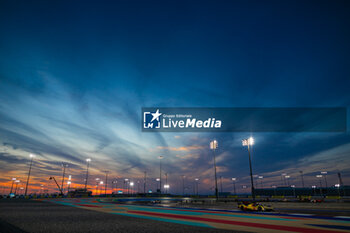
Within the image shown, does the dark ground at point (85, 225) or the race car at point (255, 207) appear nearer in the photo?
the dark ground at point (85, 225)

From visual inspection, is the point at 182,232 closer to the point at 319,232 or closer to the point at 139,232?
the point at 139,232

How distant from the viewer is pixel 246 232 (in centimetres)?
805

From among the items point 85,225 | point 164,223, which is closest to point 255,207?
point 164,223

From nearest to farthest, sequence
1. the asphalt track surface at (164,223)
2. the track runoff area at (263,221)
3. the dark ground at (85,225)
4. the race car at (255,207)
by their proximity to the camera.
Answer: the dark ground at (85,225), the asphalt track surface at (164,223), the track runoff area at (263,221), the race car at (255,207)

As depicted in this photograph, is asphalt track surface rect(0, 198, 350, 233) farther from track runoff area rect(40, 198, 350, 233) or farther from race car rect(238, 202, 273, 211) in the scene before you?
race car rect(238, 202, 273, 211)

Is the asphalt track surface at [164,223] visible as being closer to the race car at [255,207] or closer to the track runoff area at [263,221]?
the track runoff area at [263,221]

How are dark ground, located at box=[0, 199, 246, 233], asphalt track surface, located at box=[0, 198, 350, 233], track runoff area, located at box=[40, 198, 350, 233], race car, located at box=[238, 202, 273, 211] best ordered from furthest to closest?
race car, located at box=[238, 202, 273, 211] → track runoff area, located at box=[40, 198, 350, 233] → asphalt track surface, located at box=[0, 198, 350, 233] → dark ground, located at box=[0, 199, 246, 233]

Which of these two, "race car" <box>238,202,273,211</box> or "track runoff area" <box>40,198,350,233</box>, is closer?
"track runoff area" <box>40,198,350,233</box>

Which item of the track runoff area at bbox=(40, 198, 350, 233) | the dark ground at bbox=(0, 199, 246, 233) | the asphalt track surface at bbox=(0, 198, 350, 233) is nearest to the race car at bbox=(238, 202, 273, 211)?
the track runoff area at bbox=(40, 198, 350, 233)

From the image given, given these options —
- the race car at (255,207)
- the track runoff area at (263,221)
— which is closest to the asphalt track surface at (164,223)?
the track runoff area at (263,221)

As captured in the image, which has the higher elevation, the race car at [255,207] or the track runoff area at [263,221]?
the track runoff area at [263,221]

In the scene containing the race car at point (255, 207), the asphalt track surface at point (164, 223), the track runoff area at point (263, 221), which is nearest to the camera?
the asphalt track surface at point (164, 223)

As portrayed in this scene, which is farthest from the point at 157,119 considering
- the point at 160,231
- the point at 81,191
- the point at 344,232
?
the point at 81,191

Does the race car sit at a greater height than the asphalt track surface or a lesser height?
lesser
